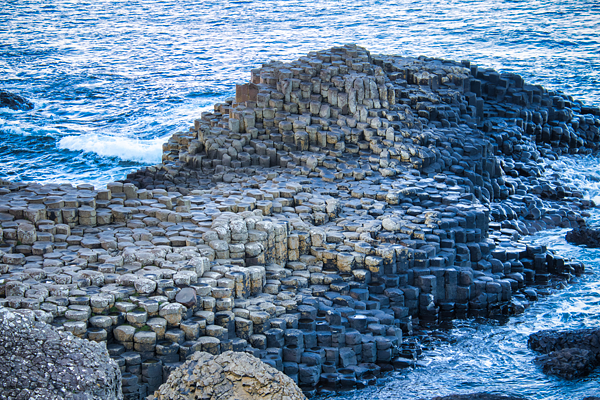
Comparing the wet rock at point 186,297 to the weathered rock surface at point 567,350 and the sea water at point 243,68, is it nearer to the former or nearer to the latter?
the sea water at point 243,68

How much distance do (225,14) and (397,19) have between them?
1220cm

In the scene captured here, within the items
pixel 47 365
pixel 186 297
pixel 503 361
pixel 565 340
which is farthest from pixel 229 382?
pixel 565 340

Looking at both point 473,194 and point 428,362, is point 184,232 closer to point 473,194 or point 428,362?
point 428,362

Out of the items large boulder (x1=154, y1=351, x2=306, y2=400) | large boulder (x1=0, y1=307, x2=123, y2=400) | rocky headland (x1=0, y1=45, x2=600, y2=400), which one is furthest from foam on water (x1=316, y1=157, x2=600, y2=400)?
large boulder (x1=0, y1=307, x2=123, y2=400)

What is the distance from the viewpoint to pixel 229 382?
870cm

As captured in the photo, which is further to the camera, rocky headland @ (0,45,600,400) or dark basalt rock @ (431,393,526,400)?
rocky headland @ (0,45,600,400)

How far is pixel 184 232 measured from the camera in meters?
13.6

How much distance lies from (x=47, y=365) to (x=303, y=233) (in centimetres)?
690

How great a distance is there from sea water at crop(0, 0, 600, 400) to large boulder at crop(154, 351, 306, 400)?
3471 mm

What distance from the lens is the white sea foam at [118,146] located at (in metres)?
28.2

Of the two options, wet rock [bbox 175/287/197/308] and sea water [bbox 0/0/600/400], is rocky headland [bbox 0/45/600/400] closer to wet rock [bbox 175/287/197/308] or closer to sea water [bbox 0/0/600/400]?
wet rock [bbox 175/287/197/308]

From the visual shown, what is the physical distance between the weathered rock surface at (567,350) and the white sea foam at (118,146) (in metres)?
18.0

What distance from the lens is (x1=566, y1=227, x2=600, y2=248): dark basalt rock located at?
17688 millimetres

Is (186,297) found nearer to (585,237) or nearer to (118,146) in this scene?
(585,237)
